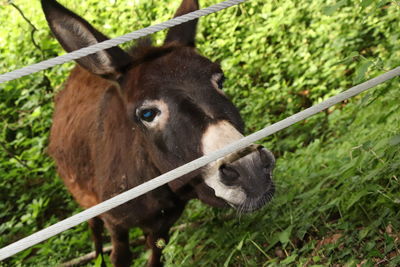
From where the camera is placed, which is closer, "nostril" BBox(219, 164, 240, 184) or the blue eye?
"nostril" BBox(219, 164, 240, 184)

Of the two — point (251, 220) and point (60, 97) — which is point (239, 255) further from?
point (60, 97)

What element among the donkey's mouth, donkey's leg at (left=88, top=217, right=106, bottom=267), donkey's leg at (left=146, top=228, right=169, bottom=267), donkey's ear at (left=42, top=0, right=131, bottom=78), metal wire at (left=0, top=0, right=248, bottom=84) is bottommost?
donkey's leg at (left=88, top=217, right=106, bottom=267)

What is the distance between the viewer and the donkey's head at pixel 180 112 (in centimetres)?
262

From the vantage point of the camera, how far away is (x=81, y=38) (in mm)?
3107

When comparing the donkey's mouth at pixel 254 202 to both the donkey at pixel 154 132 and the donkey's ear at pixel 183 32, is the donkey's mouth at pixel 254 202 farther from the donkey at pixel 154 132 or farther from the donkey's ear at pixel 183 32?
the donkey's ear at pixel 183 32

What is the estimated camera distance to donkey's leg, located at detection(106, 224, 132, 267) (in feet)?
12.9

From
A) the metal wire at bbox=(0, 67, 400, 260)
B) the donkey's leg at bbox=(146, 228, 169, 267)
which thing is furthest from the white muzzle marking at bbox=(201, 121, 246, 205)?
the donkey's leg at bbox=(146, 228, 169, 267)

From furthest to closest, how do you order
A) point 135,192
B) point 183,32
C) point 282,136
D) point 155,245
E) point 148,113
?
point 282,136, point 155,245, point 183,32, point 148,113, point 135,192

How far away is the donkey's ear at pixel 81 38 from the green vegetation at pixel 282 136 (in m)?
1.27

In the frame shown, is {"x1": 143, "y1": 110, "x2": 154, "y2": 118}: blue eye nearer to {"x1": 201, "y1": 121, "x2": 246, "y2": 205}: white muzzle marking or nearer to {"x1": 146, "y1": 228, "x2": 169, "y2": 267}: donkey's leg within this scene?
{"x1": 201, "y1": 121, "x2": 246, "y2": 205}: white muzzle marking

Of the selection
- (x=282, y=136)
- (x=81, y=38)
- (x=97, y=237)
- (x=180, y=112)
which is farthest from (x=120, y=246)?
(x=282, y=136)

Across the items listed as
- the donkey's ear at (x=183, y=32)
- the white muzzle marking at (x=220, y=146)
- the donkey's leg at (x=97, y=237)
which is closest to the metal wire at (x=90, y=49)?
the white muzzle marking at (x=220, y=146)

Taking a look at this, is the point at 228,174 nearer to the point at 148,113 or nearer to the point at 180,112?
the point at 180,112

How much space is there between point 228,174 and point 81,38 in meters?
1.27
